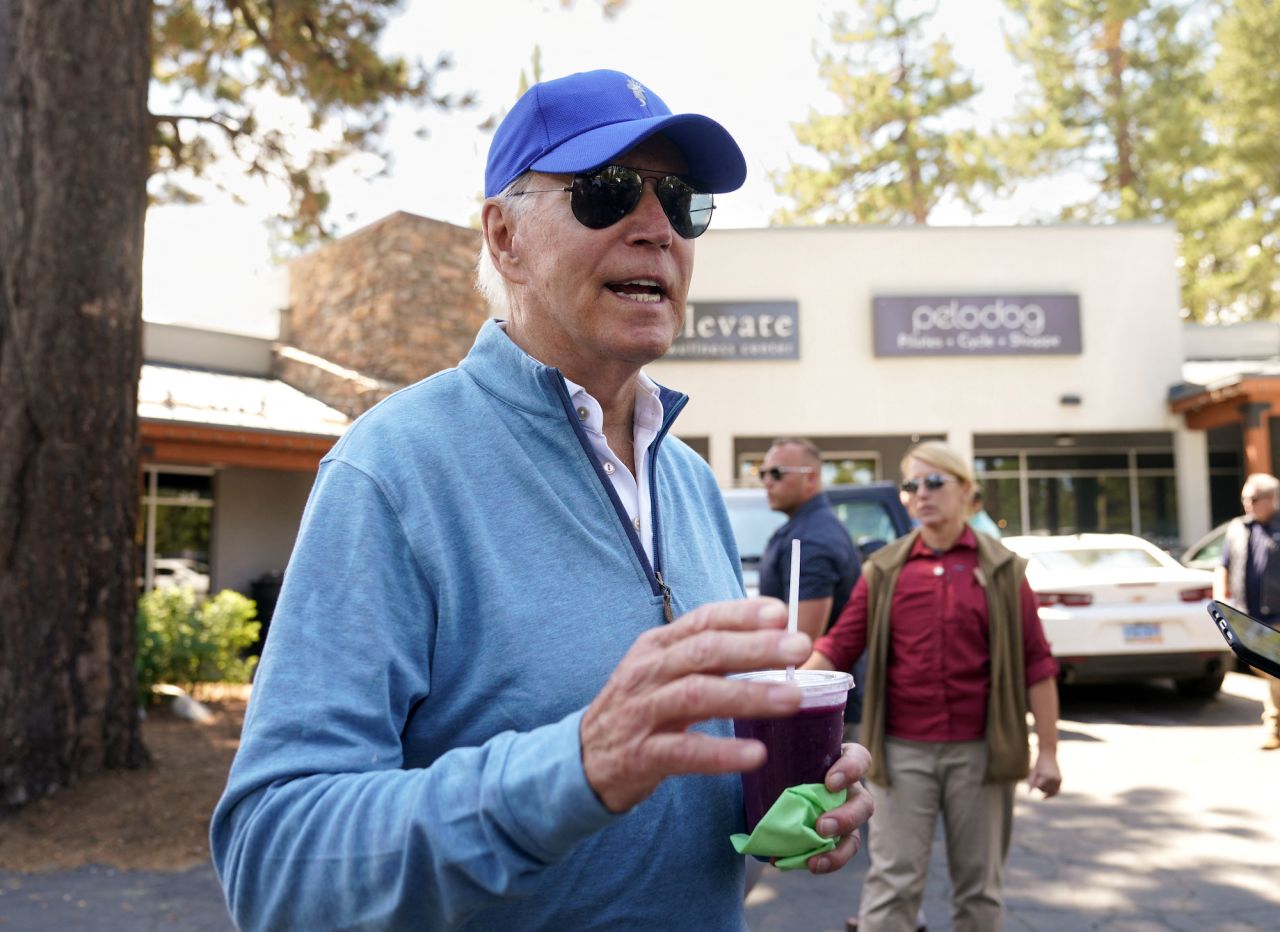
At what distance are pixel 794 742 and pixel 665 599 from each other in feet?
0.98

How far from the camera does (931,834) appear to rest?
13.2 ft

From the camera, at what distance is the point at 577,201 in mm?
1715

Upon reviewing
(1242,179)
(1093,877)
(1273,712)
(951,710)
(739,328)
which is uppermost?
(1242,179)

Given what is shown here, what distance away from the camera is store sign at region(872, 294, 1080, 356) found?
20266 millimetres

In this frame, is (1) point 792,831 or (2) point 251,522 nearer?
(1) point 792,831

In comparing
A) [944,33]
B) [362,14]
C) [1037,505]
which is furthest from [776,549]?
[944,33]

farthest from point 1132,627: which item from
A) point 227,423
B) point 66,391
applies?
point 227,423

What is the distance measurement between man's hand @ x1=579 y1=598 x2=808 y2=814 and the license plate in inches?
379

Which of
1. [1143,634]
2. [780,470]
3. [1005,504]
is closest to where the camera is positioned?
[780,470]

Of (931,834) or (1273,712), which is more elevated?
(931,834)

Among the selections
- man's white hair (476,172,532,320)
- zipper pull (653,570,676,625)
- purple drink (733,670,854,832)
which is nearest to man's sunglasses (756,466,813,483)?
man's white hair (476,172,532,320)

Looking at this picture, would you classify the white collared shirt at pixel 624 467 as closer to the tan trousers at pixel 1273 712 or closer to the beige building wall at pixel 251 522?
the tan trousers at pixel 1273 712

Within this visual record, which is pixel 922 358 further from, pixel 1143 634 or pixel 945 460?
pixel 945 460

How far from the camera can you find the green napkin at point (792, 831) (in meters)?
1.40
